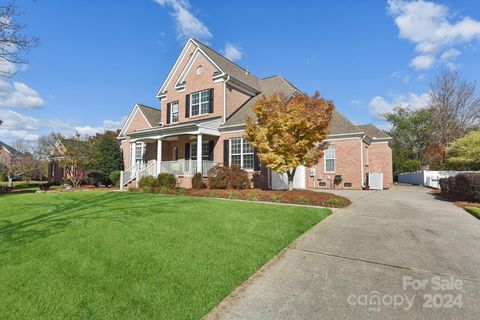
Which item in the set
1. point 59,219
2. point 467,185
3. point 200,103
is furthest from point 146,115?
point 467,185

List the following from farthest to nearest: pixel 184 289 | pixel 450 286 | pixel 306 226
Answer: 1. pixel 306 226
2. pixel 450 286
3. pixel 184 289

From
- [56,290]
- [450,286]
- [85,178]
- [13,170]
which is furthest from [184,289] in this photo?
[13,170]

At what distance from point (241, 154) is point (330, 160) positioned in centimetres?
633

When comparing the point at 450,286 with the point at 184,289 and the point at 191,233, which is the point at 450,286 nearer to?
the point at 184,289

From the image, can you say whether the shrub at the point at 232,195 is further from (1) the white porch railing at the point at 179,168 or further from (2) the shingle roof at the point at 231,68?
(2) the shingle roof at the point at 231,68

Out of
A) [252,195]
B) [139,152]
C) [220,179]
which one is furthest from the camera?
[139,152]

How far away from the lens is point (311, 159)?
1194 cm

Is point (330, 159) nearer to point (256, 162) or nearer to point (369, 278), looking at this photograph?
point (256, 162)

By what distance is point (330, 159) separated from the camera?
58.5 feet

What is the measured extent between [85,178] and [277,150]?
1783cm

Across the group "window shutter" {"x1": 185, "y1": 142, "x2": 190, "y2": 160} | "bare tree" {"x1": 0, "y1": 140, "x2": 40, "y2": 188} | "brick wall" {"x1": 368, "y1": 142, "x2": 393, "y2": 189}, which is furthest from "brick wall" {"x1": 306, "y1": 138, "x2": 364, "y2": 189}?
"bare tree" {"x1": 0, "y1": 140, "x2": 40, "y2": 188}

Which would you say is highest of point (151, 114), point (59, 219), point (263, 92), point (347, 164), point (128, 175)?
point (263, 92)

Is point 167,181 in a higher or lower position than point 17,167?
lower

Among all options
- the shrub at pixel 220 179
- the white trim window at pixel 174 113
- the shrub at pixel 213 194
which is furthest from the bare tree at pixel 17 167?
the shrub at pixel 213 194
